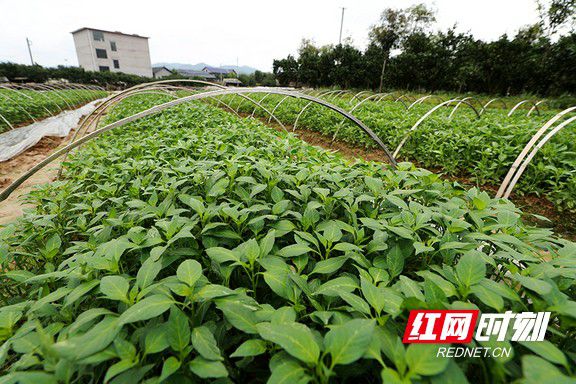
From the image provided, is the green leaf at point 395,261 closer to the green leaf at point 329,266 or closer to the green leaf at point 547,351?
the green leaf at point 329,266

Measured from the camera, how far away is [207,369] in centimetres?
73

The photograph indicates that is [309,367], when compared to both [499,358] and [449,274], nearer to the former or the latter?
[499,358]

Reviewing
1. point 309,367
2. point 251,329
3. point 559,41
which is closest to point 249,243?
point 251,329

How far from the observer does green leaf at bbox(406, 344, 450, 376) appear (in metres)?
0.66

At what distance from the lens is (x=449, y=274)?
1.06 metres

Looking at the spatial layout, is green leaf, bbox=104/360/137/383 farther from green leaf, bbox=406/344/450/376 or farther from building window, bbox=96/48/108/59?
building window, bbox=96/48/108/59

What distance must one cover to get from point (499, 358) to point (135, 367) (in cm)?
99

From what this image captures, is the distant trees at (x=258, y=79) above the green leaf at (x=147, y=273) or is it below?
above

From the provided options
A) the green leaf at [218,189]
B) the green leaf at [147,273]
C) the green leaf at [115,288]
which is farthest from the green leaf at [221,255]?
the green leaf at [218,189]

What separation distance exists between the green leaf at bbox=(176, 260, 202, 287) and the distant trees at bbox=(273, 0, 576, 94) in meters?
26.0

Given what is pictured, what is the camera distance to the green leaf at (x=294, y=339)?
2.31 ft

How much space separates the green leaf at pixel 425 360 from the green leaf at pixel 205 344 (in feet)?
1.65

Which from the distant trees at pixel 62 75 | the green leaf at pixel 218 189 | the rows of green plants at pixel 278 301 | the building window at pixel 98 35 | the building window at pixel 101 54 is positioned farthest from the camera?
the building window at pixel 101 54

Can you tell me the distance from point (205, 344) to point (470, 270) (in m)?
0.92
